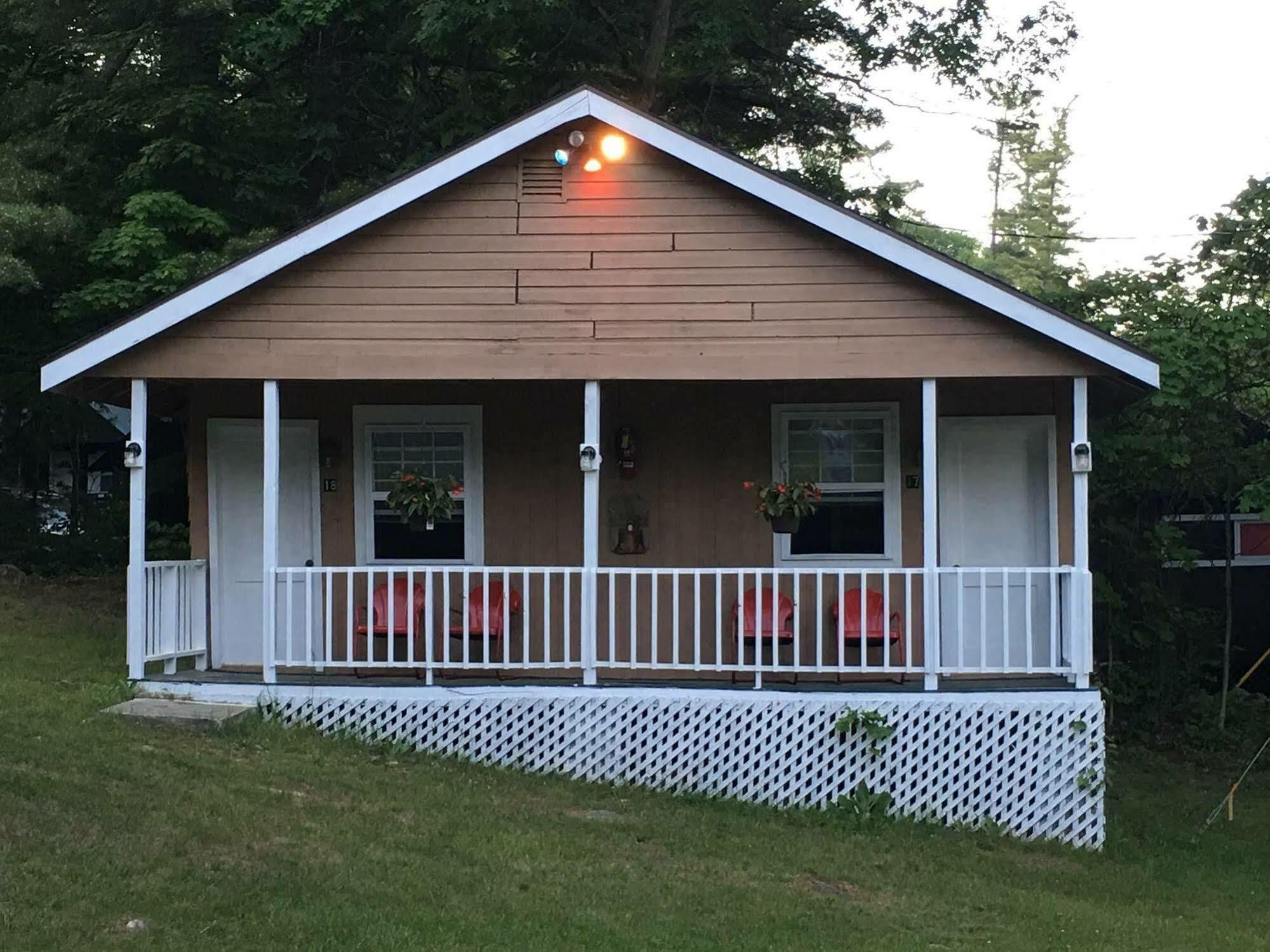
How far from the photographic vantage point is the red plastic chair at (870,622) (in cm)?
991

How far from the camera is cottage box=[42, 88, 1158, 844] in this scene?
9219mm

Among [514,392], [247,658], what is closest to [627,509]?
[514,392]

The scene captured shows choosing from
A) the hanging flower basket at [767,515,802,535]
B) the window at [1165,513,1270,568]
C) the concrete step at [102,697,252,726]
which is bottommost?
the concrete step at [102,697,252,726]

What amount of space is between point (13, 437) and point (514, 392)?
1208 centimetres

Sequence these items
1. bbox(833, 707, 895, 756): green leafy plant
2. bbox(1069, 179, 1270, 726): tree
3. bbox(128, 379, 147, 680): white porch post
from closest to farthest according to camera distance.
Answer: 1. bbox(833, 707, 895, 756): green leafy plant
2. bbox(128, 379, 147, 680): white porch post
3. bbox(1069, 179, 1270, 726): tree

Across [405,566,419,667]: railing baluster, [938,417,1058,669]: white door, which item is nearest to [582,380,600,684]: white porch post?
[405,566,419,667]: railing baluster

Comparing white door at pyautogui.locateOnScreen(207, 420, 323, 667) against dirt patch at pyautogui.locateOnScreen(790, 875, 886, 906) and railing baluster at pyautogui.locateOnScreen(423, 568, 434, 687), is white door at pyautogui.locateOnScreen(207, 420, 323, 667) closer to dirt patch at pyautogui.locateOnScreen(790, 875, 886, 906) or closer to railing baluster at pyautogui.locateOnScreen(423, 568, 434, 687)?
railing baluster at pyautogui.locateOnScreen(423, 568, 434, 687)

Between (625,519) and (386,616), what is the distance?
196cm

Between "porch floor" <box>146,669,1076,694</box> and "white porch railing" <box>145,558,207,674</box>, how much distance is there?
206 mm

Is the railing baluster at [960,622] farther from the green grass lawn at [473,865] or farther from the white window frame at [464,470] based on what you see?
the white window frame at [464,470]

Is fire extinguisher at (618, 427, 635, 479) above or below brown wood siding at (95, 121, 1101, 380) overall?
below

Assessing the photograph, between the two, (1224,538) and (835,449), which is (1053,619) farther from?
(1224,538)

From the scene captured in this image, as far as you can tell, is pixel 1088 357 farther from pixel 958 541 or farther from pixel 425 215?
pixel 425 215

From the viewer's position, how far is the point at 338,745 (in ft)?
30.0
